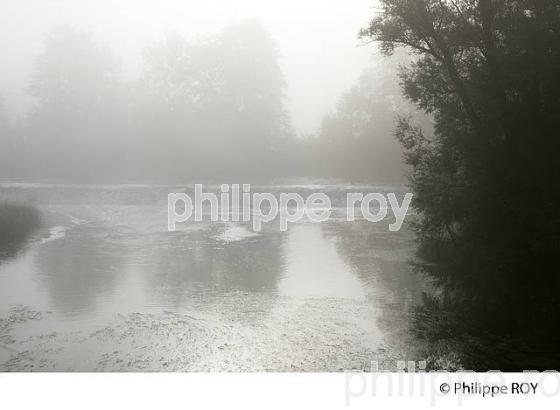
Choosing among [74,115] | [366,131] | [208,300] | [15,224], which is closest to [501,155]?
[208,300]

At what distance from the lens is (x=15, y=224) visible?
20734 millimetres

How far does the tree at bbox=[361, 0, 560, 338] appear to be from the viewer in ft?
29.2

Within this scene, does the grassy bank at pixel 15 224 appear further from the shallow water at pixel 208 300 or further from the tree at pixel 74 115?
the tree at pixel 74 115

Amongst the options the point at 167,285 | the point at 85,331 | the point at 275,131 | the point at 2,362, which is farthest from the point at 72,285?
the point at 275,131

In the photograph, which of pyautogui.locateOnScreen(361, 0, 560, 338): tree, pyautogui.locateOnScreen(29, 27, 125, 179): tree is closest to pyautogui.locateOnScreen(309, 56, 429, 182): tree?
pyautogui.locateOnScreen(29, 27, 125, 179): tree

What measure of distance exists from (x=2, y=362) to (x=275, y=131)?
2857 centimetres

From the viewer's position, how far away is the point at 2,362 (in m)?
8.44

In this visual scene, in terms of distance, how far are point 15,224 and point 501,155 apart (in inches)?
699

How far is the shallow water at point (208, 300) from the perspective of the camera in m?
8.78

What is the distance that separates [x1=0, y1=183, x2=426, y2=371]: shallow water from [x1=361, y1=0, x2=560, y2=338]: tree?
1755 mm

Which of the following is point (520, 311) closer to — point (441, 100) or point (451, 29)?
point (441, 100)

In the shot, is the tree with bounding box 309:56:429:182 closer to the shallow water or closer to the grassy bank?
the shallow water

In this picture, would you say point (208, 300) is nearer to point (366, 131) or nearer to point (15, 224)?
point (15, 224)

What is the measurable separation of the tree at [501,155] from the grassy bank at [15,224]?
13249 millimetres
